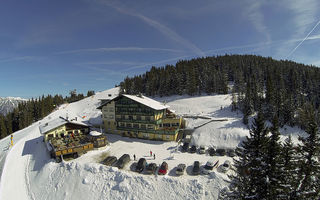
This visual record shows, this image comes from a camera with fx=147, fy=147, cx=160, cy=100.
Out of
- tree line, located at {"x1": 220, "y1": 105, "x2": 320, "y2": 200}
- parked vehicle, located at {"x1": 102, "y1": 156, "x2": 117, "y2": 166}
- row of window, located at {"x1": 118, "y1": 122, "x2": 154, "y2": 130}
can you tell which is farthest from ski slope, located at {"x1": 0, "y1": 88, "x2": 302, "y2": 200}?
tree line, located at {"x1": 220, "y1": 105, "x2": 320, "y2": 200}

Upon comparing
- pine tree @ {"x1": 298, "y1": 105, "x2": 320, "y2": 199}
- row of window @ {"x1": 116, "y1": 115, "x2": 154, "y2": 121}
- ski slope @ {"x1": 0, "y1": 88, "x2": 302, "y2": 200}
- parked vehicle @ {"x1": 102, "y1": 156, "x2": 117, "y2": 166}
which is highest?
row of window @ {"x1": 116, "y1": 115, "x2": 154, "y2": 121}

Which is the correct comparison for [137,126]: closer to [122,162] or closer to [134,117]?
[134,117]

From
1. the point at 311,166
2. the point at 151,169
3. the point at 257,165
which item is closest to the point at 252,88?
the point at 311,166

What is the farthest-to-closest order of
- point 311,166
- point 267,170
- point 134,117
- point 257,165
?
point 134,117
point 311,166
point 257,165
point 267,170

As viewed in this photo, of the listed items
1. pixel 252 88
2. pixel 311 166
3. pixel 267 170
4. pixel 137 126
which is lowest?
pixel 311 166

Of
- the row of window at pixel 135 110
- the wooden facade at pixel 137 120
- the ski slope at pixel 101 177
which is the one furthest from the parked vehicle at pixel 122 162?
the row of window at pixel 135 110

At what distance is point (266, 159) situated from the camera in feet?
37.4

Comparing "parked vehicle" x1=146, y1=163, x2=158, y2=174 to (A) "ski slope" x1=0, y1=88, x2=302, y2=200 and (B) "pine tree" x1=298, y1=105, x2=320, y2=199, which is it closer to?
(A) "ski slope" x1=0, y1=88, x2=302, y2=200

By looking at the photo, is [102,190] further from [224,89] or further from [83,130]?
[224,89]

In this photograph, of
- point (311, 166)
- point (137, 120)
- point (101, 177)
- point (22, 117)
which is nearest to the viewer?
point (311, 166)

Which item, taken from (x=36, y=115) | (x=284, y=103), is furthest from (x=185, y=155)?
(x=36, y=115)

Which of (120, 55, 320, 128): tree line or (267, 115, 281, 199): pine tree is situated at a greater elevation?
(120, 55, 320, 128): tree line

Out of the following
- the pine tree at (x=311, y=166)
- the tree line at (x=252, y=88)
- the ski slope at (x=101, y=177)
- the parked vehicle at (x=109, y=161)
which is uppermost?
the tree line at (x=252, y=88)

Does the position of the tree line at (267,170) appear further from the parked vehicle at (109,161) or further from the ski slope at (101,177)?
the parked vehicle at (109,161)
